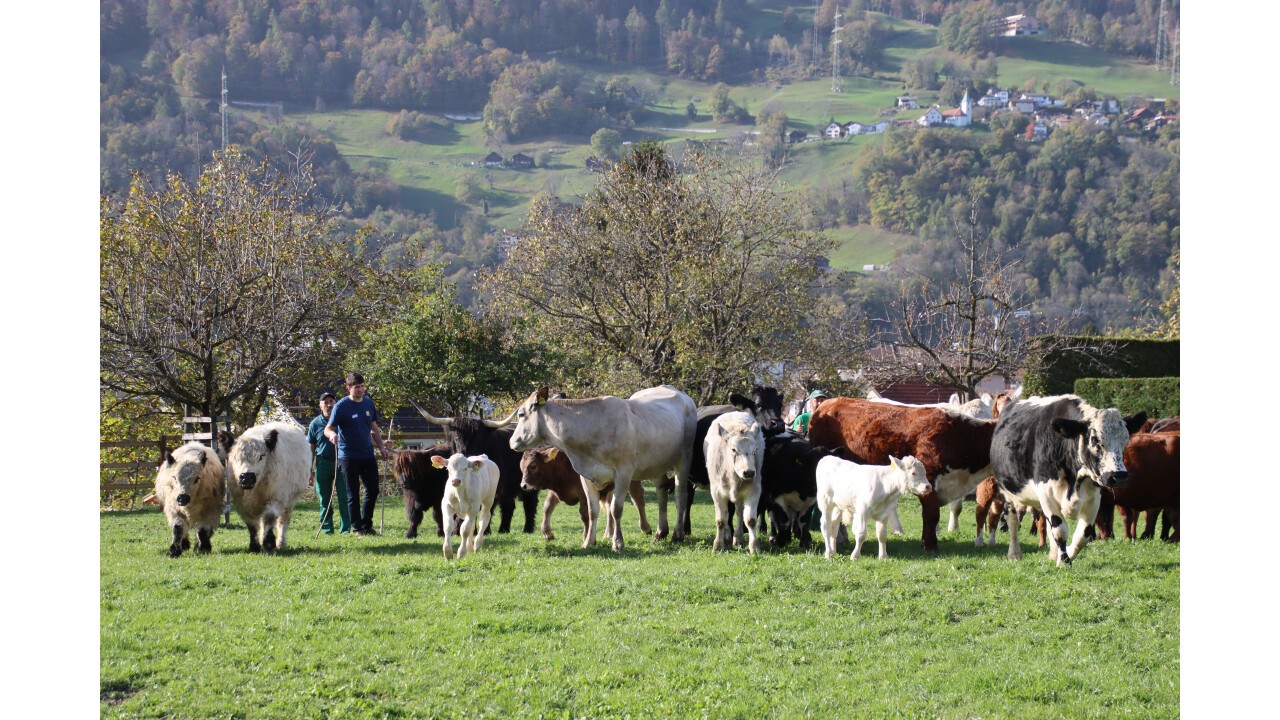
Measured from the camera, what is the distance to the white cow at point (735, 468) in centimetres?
1280

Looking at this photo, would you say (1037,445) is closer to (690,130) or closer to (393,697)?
(393,697)

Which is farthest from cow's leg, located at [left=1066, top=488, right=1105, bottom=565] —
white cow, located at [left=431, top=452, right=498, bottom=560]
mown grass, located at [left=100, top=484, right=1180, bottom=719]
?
white cow, located at [left=431, top=452, right=498, bottom=560]

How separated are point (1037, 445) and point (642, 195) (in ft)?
75.0

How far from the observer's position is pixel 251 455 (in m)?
13.9

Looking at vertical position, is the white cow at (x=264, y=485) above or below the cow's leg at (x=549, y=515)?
above

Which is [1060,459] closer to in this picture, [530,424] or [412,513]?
[530,424]

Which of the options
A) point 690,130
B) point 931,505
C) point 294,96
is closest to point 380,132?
point 294,96

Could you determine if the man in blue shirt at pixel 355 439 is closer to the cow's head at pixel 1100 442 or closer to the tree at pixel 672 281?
the cow's head at pixel 1100 442

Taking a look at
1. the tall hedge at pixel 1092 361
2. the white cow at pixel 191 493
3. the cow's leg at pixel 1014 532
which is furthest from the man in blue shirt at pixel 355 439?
the tall hedge at pixel 1092 361

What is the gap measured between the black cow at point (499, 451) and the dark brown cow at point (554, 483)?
0.82 metres

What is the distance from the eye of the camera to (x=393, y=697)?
26.0 feet

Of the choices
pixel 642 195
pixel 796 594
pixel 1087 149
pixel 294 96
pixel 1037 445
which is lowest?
pixel 796 594

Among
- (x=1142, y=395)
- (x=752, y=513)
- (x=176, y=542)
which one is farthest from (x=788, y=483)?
(x=1142, y=395)

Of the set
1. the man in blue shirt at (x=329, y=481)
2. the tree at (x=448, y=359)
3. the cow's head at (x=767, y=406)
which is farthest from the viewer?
the tree at (x=448, y=359)
